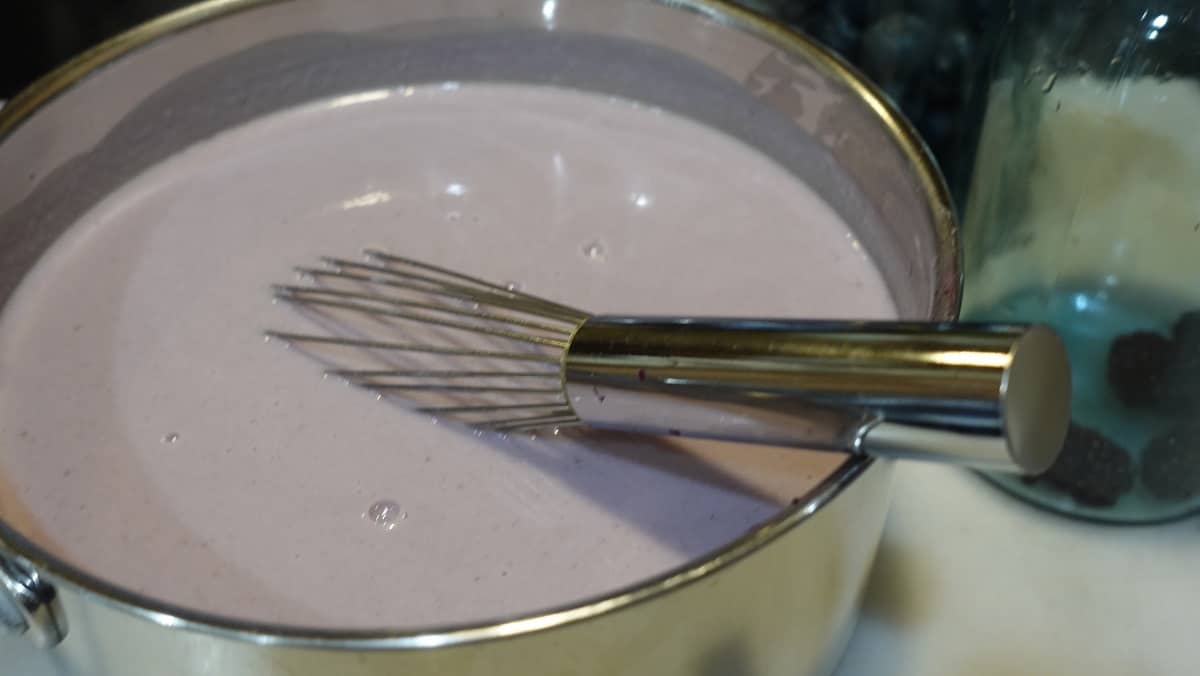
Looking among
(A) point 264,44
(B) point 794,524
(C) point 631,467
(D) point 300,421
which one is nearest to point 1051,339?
(B) point 794,524

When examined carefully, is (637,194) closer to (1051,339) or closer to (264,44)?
(264,44)

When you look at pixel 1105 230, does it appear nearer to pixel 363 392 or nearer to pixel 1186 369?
pixel 1186 369

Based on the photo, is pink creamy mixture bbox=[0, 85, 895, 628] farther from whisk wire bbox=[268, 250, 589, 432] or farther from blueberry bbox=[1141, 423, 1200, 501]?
blueberry bbox=[1141, 423, 1200, 501]

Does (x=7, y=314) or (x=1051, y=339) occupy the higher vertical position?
(x=7, y=314)

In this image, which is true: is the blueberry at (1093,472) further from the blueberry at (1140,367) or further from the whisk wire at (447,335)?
the whisk wire at (447,335)

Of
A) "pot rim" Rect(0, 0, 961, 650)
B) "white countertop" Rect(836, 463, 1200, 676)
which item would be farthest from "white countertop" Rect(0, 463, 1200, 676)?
"pot rim" Rect(0, 0, 961, 650)

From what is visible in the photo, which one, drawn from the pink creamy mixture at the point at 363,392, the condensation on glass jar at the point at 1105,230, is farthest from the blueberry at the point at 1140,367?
the pink creamy mixture at the point at 363,392
